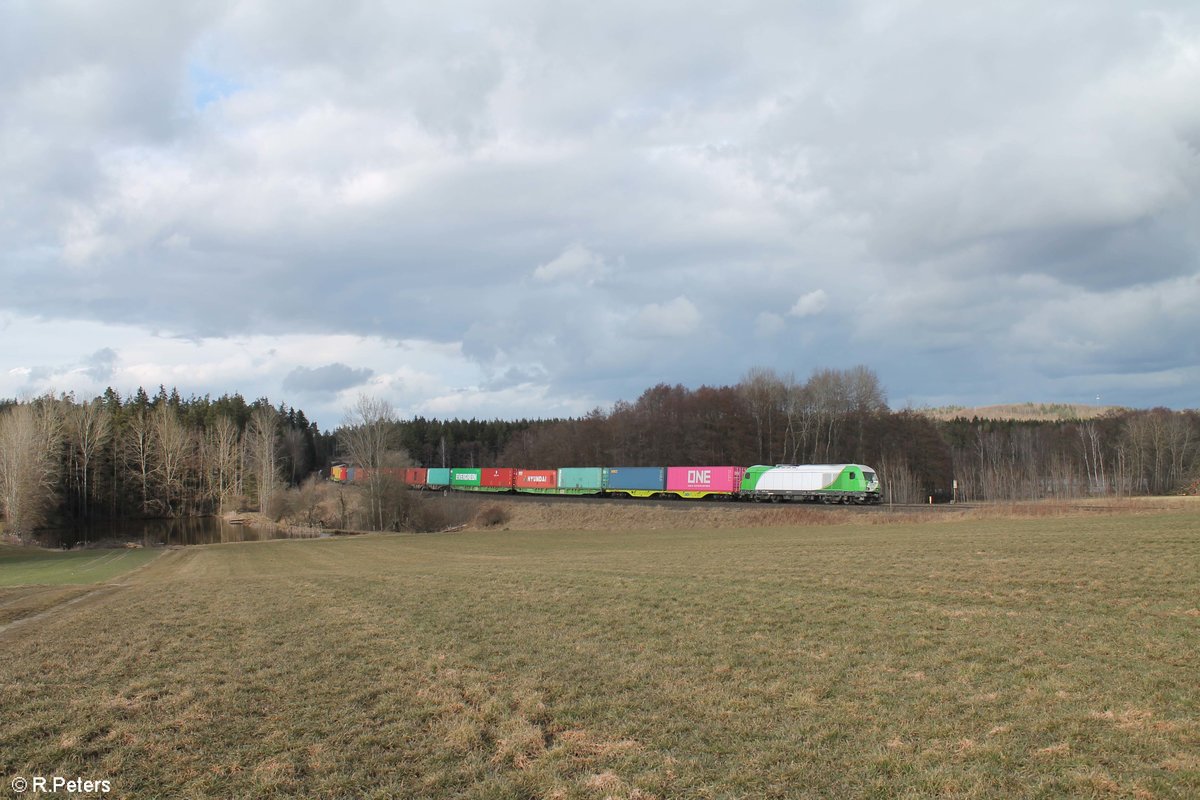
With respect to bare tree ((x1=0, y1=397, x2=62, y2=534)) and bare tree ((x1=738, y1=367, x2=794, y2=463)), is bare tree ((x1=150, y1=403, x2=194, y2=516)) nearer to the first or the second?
bare tree ((x1=0, y1=397, x2=62, y2=534))

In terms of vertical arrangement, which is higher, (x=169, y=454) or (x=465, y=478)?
(x=169, y=454)

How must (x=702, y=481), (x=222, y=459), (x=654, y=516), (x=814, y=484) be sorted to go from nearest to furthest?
(x=654, y=516) < (x=814, y=484) < (x=702, y=481) < (x=222, y=459)

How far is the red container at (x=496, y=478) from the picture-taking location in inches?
3219

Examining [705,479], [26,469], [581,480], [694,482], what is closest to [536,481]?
[581,480]

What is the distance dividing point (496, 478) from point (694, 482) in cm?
2818

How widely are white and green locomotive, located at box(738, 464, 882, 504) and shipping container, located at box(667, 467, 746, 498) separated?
40.9 inches

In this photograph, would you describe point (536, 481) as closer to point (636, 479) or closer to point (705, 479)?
point (636, 479)

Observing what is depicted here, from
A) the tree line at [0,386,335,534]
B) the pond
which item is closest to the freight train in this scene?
the pond

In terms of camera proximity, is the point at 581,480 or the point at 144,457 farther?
the point at 144,457

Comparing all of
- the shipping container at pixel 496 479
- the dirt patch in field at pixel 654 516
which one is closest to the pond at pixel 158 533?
the dirt patch in field at pixel 654 516

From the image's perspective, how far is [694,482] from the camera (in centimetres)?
6366

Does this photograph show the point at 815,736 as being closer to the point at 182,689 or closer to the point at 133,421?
the point at 182,689

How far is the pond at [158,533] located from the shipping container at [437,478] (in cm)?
2265

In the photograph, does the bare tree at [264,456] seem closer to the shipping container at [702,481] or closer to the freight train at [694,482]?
the freight train at [694,482]
